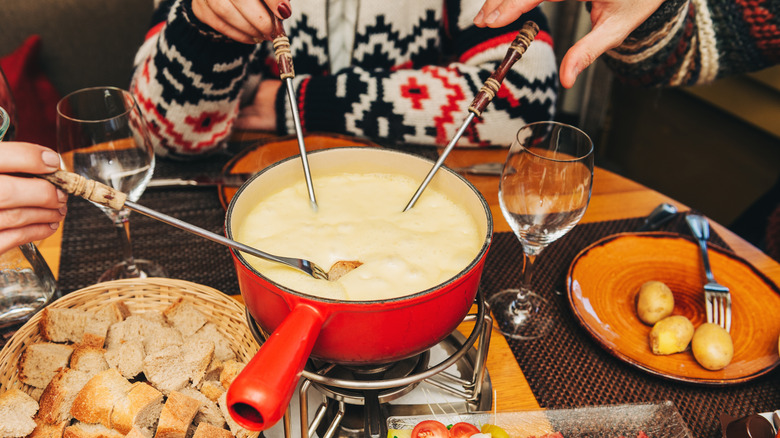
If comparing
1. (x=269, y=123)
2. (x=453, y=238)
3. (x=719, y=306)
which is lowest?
(x=269, y=123)

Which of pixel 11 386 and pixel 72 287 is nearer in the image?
pixel 11 386

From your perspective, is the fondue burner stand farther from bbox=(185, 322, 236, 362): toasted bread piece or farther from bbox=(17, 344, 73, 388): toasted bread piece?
bbox=(17, 344, 73, 388): toasted bread piece

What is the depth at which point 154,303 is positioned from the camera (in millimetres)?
949

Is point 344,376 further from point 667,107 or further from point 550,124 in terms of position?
point 667,107

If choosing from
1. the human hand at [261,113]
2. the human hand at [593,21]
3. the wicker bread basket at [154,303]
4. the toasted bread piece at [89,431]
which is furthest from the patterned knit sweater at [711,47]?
the toasted bread piece at [89,431]

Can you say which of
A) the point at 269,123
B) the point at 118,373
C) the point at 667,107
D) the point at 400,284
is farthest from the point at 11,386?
the point at 667,107

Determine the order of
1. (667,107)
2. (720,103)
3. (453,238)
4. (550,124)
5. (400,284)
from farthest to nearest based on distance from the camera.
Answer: (667,107) → (720,103) → (550,124) → (453,238) → (400,284)

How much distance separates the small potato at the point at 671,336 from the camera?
92 centimetres

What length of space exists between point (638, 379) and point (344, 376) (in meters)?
0.48

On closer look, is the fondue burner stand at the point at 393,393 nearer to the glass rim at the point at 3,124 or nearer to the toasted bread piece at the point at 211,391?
the toasted bread piece at the point at 211,391

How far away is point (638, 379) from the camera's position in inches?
35.6

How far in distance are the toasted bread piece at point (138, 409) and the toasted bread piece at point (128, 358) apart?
4cm

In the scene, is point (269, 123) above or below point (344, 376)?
below

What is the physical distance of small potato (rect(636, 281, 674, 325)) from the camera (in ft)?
3.19
